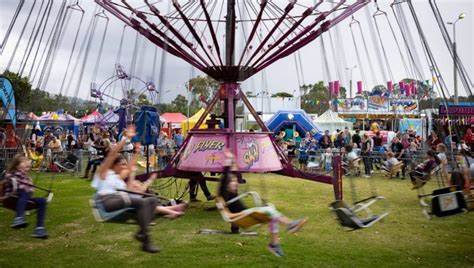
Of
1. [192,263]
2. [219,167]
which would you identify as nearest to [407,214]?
[219,167]

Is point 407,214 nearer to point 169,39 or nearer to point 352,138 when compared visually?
point 169,39

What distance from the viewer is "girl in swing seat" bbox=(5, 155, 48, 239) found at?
8.55m

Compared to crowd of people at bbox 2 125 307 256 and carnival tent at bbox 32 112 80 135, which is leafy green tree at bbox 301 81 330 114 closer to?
carnival tent at bbox 32 112 80 135

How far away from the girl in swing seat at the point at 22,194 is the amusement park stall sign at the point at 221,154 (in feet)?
16.8

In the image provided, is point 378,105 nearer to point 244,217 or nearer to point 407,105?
point 407,105

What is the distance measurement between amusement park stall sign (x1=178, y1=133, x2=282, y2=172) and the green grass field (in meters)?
1.53

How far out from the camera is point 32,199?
890 cm

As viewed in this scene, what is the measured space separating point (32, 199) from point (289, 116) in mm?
23623

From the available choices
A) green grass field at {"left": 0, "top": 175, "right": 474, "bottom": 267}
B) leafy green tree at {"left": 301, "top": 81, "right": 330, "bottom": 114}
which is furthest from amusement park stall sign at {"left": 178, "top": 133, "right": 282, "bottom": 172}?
leafy green tree at {"left": 301, "top": 81, "right": 330, "bottom": 114}

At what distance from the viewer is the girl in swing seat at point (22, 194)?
8.55m

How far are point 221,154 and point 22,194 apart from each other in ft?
19.0

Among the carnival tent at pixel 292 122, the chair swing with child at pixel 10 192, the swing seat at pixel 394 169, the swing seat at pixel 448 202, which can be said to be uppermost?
the carnival tent at pixel 292 122

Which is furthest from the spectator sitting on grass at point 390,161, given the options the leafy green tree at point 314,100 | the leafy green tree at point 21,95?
the leafy green tree at point 314,100

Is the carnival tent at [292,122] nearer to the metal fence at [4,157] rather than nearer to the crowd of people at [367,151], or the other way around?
the crowd of people at [367,151]
